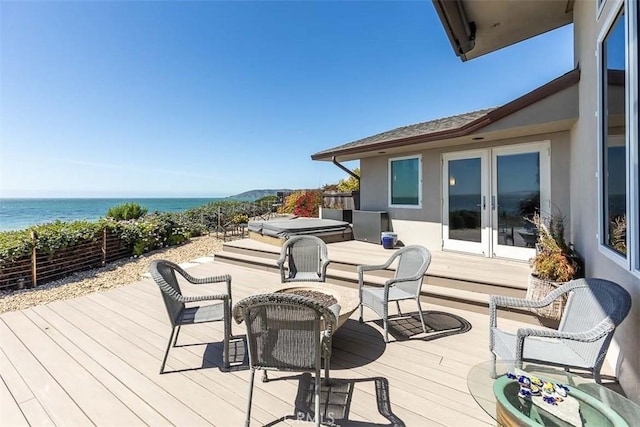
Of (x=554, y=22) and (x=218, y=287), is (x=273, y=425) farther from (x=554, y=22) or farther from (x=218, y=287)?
(x=554, y=22)

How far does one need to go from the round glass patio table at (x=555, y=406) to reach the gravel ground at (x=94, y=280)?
649cm

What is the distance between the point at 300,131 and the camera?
20.2 metres

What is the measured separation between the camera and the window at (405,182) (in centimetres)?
643

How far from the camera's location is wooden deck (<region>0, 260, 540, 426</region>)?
6.31 ft

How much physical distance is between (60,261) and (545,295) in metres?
9.21

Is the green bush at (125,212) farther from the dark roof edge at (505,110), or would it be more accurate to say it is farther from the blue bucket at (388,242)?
the dark roof edge at (505,110)

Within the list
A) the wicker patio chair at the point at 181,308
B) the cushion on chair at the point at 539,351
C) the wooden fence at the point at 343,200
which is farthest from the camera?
the wooden fence at the point at 343,200

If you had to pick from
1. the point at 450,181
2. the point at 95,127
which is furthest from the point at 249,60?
the point at 95,127

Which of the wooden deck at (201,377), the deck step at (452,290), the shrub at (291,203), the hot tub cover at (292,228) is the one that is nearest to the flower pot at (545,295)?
the deck step at (452,290)

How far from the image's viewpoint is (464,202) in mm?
5633

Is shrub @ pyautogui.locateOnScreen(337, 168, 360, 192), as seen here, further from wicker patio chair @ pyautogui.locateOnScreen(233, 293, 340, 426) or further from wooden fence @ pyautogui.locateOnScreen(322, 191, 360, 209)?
wicker patio chair @ pyautogui.locateOnScreen(233, 293, 340, 426)

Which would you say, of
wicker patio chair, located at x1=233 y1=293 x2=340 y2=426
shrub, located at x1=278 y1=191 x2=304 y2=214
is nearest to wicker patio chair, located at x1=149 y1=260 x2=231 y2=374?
wicker patio chair, located at x1=233 y1=293 x2=340 y2=426

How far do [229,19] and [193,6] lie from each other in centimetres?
124

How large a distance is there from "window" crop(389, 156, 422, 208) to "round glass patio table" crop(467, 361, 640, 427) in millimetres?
5226
